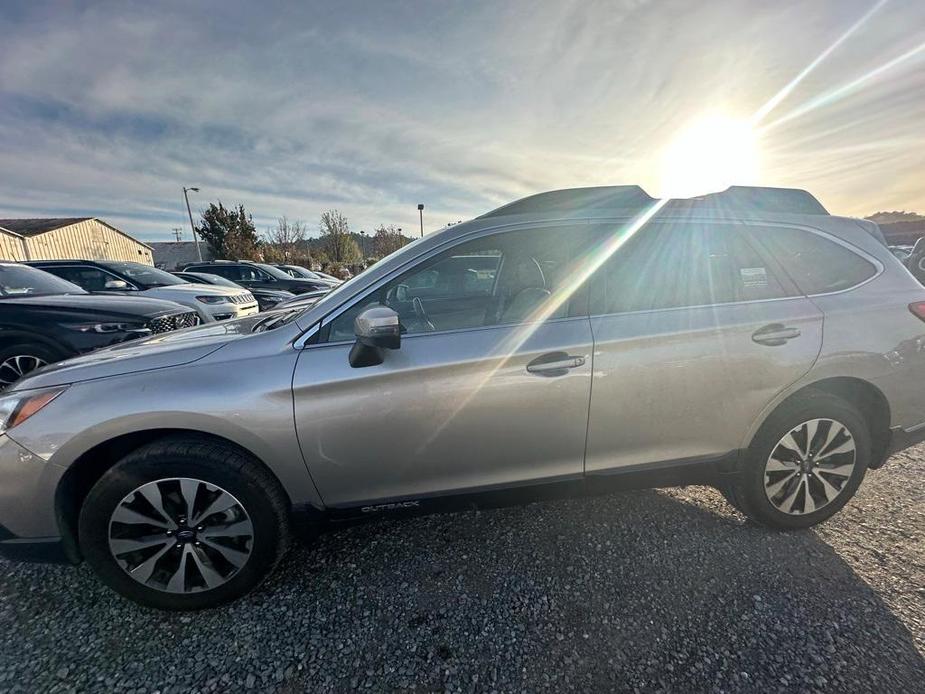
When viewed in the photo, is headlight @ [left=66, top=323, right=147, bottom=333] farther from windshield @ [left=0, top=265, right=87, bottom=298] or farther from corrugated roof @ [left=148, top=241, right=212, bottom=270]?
corrugated roof @ [left=148, top=241, right=212, bottom=270]

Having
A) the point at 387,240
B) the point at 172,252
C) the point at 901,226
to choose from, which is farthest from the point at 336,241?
the point at 901,226

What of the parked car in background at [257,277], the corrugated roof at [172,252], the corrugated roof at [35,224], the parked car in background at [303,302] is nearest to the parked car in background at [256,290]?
the parked car in background at [257,277]

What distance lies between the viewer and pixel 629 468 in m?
2.04

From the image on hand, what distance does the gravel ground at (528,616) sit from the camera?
5.09ft

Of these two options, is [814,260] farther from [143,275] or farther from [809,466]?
[143,275]

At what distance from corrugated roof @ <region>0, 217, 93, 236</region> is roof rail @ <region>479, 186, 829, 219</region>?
38.8 m

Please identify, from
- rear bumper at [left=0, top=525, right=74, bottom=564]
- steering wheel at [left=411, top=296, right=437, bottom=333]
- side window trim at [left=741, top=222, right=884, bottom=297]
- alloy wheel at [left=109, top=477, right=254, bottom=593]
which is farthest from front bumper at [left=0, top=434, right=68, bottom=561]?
side window trim at [left=741, top=222, right=884, bottom=297]

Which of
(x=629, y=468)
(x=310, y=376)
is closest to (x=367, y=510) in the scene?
(x=310, y=376)

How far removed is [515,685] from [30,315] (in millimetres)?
4867

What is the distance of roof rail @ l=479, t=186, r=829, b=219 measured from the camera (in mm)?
2102

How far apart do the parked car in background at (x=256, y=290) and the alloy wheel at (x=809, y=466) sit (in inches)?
410

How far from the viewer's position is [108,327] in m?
3.81

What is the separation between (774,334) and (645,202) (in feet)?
3.01

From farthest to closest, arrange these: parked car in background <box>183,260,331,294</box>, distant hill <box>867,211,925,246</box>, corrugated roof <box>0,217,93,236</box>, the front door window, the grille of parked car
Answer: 1. corrugated roof <box>0,217,93,236</box>
2. distant hill <box>867,211,925,246</box>
3. parked car in background <box>183,260,331,294</box>
4. the grille of parked car
5. the front door window
